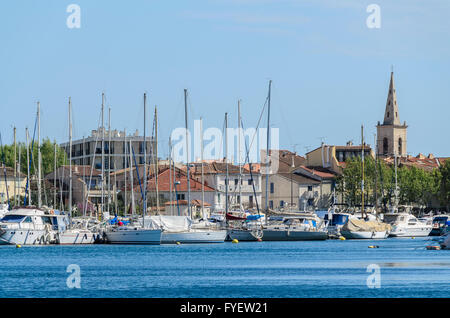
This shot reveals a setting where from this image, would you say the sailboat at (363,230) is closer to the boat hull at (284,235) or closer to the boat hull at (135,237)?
the boat hull at (284,235)

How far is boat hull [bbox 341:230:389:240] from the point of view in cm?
9181

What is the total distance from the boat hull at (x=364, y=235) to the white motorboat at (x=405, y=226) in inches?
225

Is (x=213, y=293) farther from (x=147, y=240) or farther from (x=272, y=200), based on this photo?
(x=272, y=200)

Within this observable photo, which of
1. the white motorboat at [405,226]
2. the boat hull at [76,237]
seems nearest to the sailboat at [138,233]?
the boat hull at [76,237]

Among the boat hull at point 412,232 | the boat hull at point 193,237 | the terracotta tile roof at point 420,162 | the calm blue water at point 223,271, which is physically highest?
the terracotta tile roof at point 420,162

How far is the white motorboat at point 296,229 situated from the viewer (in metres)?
85.8

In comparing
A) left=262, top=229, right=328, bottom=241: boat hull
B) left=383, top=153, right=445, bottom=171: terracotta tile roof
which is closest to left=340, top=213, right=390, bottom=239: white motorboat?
left=262, top=229, right=328, bottom=241: boat hull

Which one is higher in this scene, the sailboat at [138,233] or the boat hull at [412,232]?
the sailboat at [138,233]

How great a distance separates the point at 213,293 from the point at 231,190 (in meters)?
86.3

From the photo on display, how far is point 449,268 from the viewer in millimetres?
53469

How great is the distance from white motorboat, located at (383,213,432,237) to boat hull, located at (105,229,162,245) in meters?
30.9

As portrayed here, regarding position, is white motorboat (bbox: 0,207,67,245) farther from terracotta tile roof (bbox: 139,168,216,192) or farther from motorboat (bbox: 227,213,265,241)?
terracotta tile roof (bbox: 139,168,216,192)

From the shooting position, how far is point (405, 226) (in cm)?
10000
